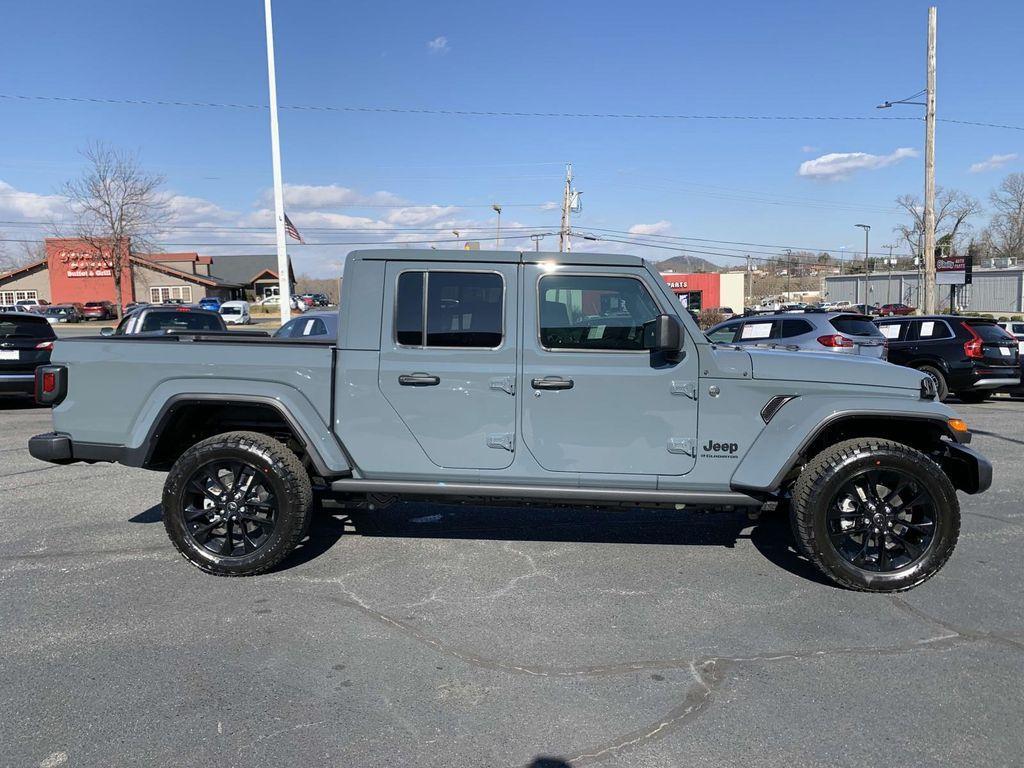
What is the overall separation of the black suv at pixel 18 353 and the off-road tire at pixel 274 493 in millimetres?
7939

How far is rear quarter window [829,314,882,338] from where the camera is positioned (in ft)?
38.9

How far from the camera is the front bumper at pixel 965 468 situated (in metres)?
4.30

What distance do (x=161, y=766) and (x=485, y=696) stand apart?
1274 mm

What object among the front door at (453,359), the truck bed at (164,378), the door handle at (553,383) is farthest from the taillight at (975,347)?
the truck bed at (164,378)

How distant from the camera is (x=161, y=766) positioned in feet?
8.86

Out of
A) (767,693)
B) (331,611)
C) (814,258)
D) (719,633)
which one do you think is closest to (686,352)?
(719,633)

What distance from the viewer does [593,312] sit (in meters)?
4.38

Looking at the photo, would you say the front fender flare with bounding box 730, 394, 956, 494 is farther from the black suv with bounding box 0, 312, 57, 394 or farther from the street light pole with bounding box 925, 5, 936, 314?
the street light pole with bounding box 925, 5, 936, 314

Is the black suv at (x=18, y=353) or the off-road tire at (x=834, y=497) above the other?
the black suv at (x=18, y=353)

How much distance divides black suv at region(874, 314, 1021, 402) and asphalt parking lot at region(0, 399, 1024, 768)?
7.96m

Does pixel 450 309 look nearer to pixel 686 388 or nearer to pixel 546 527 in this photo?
pixel 686 388

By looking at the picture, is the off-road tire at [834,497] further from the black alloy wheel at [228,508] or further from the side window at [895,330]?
the side window at [895,330]

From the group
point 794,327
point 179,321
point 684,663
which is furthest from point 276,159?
point 684,663

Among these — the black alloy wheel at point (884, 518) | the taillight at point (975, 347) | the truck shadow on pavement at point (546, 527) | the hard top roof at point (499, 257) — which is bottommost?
the truck shadow on pavement at point (546, 527)
